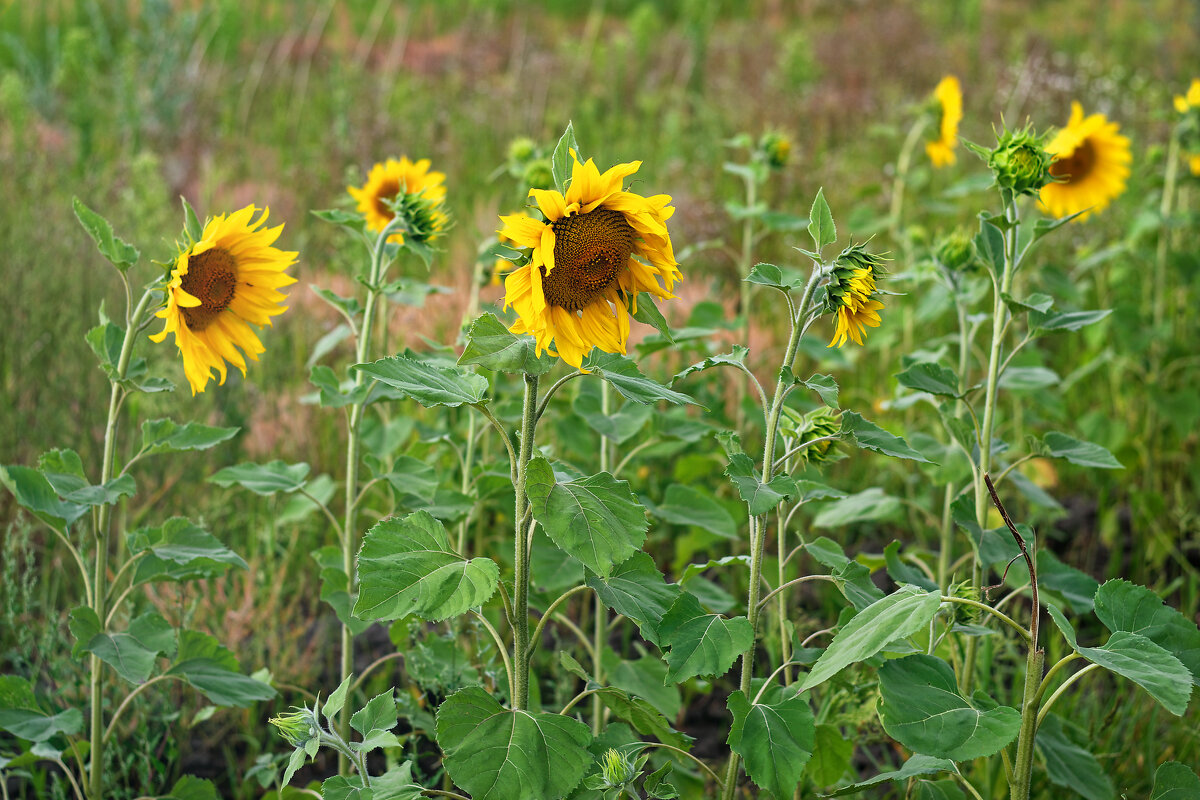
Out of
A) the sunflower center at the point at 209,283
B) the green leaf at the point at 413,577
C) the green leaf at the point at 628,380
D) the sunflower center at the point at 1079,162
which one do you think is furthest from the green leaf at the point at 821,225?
the sunflower center at the point at 1079,162

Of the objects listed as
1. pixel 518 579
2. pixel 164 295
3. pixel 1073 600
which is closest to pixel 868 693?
pixel 1073 600

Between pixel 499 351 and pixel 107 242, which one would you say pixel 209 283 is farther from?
pixel 499 351

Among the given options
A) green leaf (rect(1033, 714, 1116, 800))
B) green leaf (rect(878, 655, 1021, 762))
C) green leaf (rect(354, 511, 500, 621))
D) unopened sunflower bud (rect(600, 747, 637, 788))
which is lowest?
green leaf (rect(1033, 714, 1116, 800))

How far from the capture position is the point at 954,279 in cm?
219

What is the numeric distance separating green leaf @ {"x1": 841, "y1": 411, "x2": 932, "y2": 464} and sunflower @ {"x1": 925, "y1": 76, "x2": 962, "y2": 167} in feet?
6.81

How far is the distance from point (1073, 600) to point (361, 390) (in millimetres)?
1333

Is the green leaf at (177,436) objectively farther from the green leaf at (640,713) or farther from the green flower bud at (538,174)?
the green flower bud at (538,174)

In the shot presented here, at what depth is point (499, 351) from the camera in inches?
50.6

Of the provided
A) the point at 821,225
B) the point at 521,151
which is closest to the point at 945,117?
the point at 521,151

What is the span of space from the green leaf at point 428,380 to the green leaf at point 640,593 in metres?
0.33

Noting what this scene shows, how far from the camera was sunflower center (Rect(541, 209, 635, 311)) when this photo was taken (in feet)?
4.24

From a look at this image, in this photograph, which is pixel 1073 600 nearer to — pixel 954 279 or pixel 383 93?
pixel 954 279

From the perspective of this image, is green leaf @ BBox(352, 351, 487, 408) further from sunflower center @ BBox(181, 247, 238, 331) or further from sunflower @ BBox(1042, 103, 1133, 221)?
sunflower @ BBox(1042, 103, 1133, 221)

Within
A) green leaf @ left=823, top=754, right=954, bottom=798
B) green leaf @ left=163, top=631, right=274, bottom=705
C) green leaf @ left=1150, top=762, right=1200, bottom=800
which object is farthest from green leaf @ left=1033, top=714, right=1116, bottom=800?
green leaf @ left=163, top=631, right=274, bottom=705
